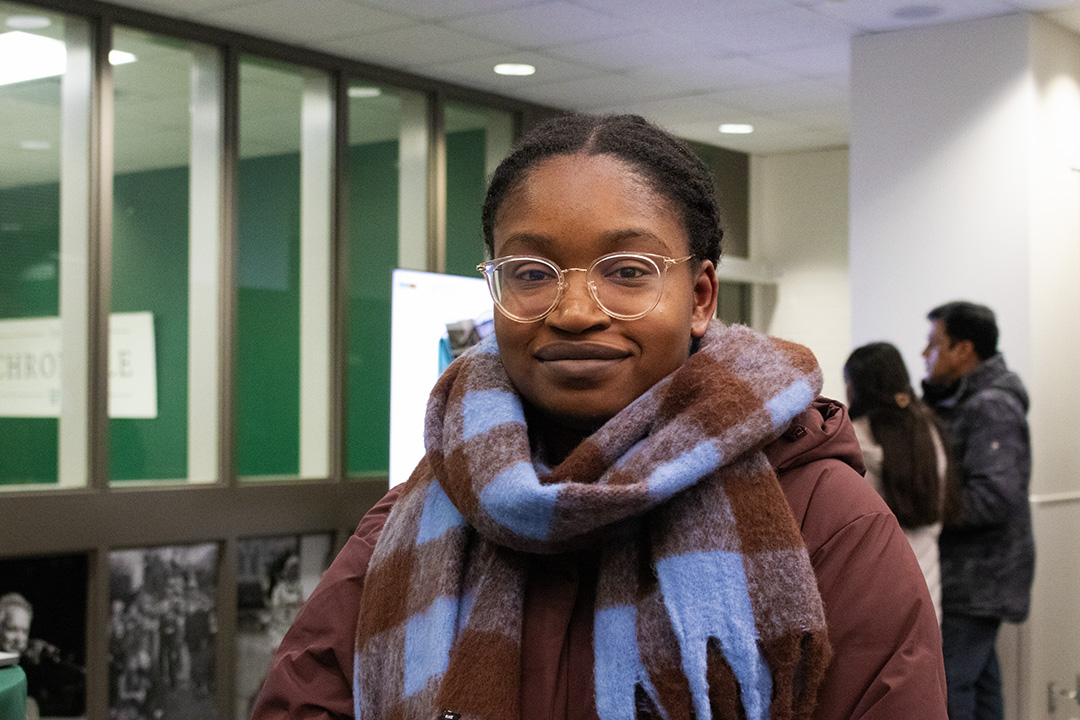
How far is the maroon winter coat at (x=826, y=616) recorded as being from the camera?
1.03 m

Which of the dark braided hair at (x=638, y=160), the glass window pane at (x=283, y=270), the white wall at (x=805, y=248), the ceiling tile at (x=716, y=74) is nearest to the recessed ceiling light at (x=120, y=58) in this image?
the glass window pane at (x=283, y=270)

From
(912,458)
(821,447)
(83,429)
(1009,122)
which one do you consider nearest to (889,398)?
(912,458)

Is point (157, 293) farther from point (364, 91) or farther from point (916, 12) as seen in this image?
point (916, 12)

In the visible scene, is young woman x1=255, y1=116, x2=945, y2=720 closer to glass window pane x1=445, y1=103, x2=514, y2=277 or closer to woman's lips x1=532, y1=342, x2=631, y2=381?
woman's lips x1=532, y1=342, x2=631, y2=381

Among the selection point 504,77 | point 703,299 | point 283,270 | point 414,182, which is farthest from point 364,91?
point 703,299

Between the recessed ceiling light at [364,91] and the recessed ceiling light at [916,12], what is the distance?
99.1 inches

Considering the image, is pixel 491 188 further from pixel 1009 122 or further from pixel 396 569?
pixel 1009 122

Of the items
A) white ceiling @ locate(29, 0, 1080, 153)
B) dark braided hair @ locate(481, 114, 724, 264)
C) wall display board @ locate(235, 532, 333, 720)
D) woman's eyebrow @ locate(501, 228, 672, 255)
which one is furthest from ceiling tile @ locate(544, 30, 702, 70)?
woman's eyebrow @ locate(501, 228, 672, 255)

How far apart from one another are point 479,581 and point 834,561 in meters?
0.34

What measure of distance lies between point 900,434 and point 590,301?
2.84 meters

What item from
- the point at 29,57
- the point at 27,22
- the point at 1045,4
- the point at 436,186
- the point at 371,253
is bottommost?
the point at 371,253

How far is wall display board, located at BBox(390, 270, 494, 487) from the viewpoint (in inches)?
143

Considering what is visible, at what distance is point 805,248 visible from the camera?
8.49 metres

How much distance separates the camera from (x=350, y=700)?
3.99 ft
